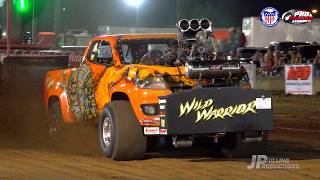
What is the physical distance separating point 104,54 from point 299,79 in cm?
1316

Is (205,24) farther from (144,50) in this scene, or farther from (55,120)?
(55,120)

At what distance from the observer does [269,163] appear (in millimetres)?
8477

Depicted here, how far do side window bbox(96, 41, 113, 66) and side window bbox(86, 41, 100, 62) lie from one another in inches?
4.0

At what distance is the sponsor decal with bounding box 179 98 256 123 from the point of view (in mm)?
8242

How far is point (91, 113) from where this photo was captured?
981 cm

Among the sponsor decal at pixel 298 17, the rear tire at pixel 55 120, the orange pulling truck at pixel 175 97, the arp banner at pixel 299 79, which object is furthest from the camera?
the sponsor decal at pixel 298 17

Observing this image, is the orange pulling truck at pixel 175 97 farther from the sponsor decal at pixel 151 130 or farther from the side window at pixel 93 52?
the side window at pixel 93 52

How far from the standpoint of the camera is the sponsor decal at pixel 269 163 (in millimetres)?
8188

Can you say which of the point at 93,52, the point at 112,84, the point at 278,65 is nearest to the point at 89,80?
the point at 93,52

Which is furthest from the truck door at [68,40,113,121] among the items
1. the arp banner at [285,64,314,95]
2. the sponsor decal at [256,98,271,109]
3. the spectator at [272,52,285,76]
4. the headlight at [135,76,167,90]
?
the spectator at [272,52,285,76]

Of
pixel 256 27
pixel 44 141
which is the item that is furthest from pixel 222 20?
pixel 44 141

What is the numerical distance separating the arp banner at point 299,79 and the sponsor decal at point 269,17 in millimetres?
11635

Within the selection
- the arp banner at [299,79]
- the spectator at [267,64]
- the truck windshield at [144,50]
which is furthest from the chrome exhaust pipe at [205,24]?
the spectator at [267,64]

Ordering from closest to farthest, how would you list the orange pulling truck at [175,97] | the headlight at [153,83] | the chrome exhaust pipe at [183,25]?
the orange pulling truck at [175,97], the headlight at [153,83], the chrome exhaust pipe at [183,25]
